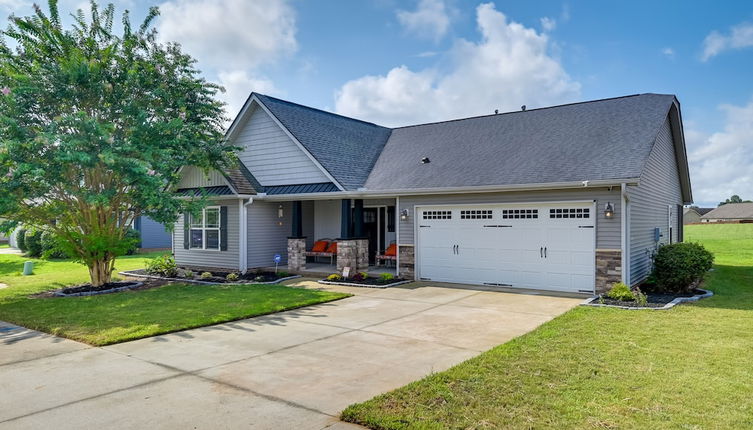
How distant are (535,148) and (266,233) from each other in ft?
29.6

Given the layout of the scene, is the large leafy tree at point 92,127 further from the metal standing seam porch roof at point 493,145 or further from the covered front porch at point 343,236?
the metal standing seam porch roof at point 493,145

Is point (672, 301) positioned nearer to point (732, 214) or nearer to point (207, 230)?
point (207, 230)

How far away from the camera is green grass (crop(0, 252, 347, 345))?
787cm

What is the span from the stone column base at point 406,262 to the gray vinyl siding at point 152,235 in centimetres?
1633

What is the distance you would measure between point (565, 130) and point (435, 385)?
10.6m

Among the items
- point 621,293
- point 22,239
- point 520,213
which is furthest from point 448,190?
point 22,239

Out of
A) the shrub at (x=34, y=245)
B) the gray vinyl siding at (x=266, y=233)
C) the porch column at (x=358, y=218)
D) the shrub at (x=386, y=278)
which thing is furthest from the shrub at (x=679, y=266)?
the shrub at (x=34, y=245)

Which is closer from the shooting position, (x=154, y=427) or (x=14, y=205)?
(x=154, y=427)

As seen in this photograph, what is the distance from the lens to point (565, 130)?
44.1 feet

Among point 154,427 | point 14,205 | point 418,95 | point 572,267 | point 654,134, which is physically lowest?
point 154,427

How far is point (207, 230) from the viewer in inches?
636

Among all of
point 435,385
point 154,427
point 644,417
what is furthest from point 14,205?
point 644,417

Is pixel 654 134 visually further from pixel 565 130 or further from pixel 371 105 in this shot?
pixel 371 105

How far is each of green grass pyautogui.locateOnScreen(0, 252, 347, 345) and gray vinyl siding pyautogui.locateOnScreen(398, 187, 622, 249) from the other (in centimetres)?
374
